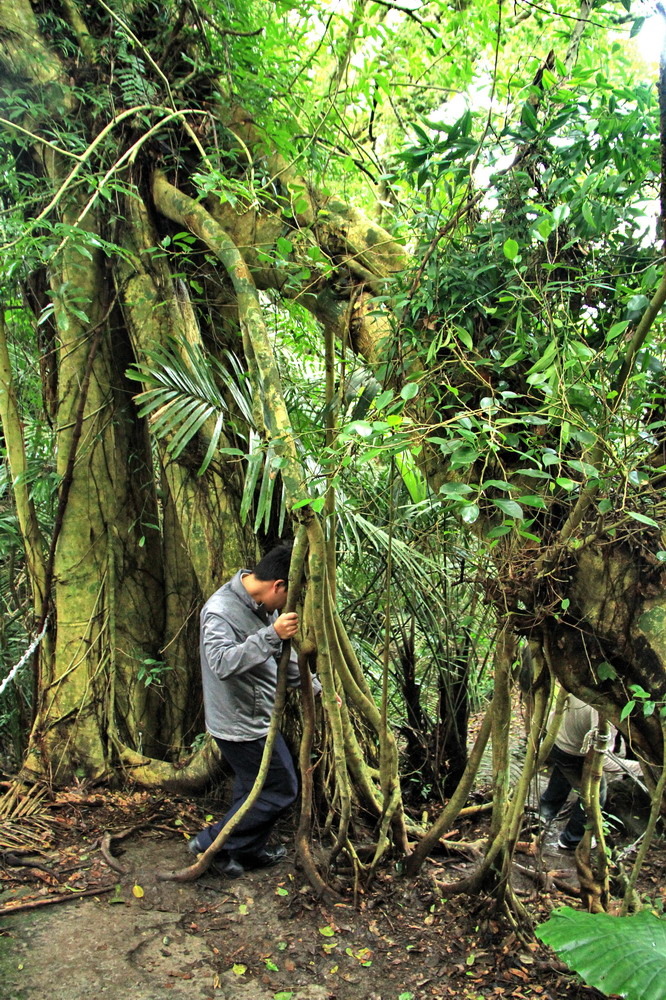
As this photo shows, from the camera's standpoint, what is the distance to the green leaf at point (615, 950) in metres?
1.97

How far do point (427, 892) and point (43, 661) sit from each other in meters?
2.30

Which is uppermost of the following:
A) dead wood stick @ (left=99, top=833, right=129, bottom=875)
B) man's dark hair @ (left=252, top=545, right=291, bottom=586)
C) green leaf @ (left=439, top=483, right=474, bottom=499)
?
green leaf @ (left=439, top=483, right=474, bottom=499)

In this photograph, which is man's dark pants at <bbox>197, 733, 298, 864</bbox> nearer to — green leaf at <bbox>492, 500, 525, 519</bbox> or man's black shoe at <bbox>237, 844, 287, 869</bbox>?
man's black shoe at <bbox>237, 844, 287, 869</bbox>

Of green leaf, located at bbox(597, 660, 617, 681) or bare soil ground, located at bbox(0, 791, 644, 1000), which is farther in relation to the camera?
bare soil ground, located at bbox(0, 791, 644, 1000)

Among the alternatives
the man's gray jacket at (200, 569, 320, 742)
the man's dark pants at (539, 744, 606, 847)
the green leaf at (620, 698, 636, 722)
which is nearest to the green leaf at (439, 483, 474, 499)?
the green leaf at (620, 698, 636, 722)

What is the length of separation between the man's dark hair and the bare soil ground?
132cm

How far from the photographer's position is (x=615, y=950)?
2.07m

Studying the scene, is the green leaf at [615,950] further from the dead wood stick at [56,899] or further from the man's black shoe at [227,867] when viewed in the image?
the dead wood stick at [56,899]

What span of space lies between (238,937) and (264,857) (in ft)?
1.81

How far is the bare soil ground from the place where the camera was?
2.66m

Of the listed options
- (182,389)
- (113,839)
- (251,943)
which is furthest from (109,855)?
(182,389)

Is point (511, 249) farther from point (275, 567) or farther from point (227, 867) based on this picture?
point (227, 867)

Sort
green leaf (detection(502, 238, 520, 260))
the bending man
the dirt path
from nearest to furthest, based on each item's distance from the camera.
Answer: green leaf (detection(502, 238, 520, 260)), the dirt path, the bending man

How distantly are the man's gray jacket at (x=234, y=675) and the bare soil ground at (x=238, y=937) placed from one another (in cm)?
66
